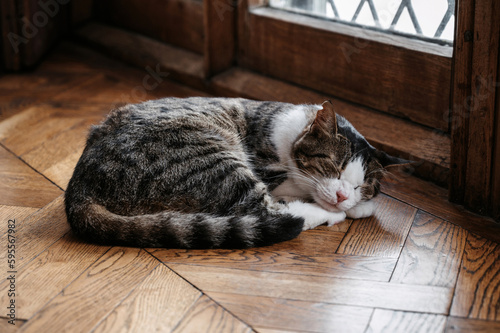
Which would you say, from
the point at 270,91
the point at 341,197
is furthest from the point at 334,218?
the point at 270,91

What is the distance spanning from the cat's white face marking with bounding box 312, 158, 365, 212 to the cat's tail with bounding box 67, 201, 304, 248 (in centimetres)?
21

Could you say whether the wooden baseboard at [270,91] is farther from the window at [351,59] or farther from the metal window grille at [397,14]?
the metal window grille at [397,14]

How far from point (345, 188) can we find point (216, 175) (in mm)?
360

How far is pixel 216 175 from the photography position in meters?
1.51

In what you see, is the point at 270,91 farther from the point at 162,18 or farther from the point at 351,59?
the point at 162,18

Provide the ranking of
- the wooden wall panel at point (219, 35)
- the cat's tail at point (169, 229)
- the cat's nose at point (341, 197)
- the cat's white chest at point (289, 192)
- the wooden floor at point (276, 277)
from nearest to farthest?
the wooden floor at point (276, 277), the cat's tail at point (169, 229), the cat's nose at point (341, 197), the cat's white chest at point (289, 192), the wooden wall panel at point (219, 35)

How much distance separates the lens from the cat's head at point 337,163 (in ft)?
5.08

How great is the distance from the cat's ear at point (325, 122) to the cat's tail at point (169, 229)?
33 centimetres

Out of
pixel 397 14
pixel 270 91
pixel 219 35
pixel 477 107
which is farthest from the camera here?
pixel 219 35

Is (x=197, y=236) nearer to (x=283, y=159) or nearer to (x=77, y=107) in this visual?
(x=283, y=159)

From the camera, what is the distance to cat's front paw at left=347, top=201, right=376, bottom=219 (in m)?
1.60

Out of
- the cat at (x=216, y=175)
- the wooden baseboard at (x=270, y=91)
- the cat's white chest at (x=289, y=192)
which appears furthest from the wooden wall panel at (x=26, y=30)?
the cat's white chest at (x=289, y=192)

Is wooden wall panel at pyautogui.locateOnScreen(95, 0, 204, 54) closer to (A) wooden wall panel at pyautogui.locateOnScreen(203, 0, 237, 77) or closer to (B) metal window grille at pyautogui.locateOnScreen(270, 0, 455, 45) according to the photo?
(A) wooden wall panel at pyautogui.locateOnScreen(203, 0, 237, 77)

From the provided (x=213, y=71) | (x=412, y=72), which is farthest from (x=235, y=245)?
(x=213, y=71)
